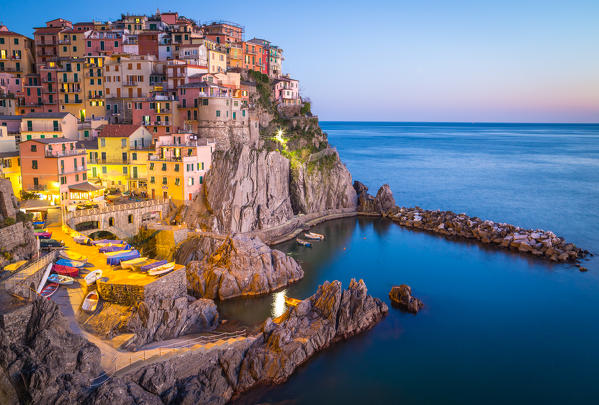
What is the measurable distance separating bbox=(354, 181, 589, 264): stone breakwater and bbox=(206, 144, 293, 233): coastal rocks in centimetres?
1446

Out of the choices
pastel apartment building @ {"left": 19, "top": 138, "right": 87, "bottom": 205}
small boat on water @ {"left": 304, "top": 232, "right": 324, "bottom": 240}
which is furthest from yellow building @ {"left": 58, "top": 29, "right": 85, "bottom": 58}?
small boat on water @ {"left": 304, "top": 232, "right": 324, "bottom": 240}

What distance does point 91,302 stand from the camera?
893 inches

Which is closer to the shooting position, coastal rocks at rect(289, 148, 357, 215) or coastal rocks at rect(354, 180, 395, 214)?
coastal rocks at rect(289, 148, 357, 215)

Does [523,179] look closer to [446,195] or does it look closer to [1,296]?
[446,195]

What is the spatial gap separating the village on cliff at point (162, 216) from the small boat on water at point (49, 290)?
9 cm

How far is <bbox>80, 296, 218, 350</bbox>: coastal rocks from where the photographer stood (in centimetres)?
2125

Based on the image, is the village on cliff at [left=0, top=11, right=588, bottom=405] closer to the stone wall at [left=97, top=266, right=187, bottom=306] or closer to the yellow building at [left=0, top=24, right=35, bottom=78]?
the stone wall at [left=97, top=266, right=187, bottom=306]

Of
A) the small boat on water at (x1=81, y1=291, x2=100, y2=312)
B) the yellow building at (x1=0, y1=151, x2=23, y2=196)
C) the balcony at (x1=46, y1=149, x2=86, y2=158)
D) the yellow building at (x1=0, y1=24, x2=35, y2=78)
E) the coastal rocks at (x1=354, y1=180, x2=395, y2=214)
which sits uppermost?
the yellow building at (x1=0, y1=24, x2=35, y2=78)

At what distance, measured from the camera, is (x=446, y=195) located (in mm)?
71125

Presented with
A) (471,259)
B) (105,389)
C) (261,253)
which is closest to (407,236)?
(471,259)

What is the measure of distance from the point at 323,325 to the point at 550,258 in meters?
26.7

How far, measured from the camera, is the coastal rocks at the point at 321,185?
5291 centimetres

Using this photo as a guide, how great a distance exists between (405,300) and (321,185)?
87.3 ft

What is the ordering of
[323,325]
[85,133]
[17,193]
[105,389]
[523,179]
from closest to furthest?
[105,389]
[323,325]
[17,193]
[85,133]
[523,179]
